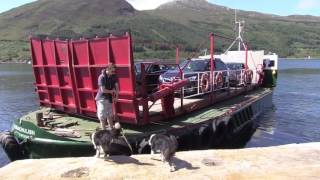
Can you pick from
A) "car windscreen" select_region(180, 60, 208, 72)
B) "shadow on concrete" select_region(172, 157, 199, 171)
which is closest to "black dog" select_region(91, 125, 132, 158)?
"shadow on concrete" select_region(172, 157, 199, 171)

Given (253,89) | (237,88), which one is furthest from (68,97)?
(253,89)

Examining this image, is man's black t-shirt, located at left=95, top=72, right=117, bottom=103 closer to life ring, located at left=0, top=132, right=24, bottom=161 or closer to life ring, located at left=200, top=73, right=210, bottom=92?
life ring, located at left=0, top=132, right=24, bottom=161

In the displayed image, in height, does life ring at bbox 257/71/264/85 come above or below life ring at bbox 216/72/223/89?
below

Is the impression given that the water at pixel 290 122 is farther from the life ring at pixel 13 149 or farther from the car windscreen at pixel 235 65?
the life ring at pixel 13 149

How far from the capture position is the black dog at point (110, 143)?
10.3m

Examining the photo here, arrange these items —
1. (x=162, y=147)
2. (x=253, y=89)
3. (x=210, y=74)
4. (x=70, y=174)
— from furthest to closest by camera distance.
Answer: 1. (x=253, y=89)
2. (x=210, y=74)
3. (x=162, y=147)
4. (x=70, y=174)

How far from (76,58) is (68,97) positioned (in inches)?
65.4

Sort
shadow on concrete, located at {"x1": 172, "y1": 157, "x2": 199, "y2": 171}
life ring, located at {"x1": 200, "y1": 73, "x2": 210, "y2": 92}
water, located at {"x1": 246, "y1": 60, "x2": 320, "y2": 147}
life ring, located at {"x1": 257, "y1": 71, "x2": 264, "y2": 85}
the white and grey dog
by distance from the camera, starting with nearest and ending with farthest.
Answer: shadow on concrete, located at {"x1": 172, "y1": 157, "x2": 199, "y2": 171}
the white and grey dog
life ring, located at {"x1": 200, "y1": 73, "x2": 210, "y2": 92}
water, located at {"x1": 246, "y1": 60, "x2": 320, "y2": 147}
life ring, located at {"x1": 257, "y1": 71, "x2": 264, "y2": 85}

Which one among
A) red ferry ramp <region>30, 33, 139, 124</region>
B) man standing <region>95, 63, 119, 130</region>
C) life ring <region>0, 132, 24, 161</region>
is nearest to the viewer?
man standing <region>95, 63, 119, 130</region>

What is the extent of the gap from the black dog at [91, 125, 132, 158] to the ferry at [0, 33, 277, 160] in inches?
80.4

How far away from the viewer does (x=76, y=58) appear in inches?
582

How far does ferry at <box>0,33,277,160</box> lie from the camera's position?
1335 cm

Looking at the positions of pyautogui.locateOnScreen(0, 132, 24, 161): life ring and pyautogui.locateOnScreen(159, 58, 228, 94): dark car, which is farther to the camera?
pyautogui.locateOnScreen(159, 58, 228, 94): dark car

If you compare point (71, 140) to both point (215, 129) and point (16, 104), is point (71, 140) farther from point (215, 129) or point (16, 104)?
point (16, 104)
